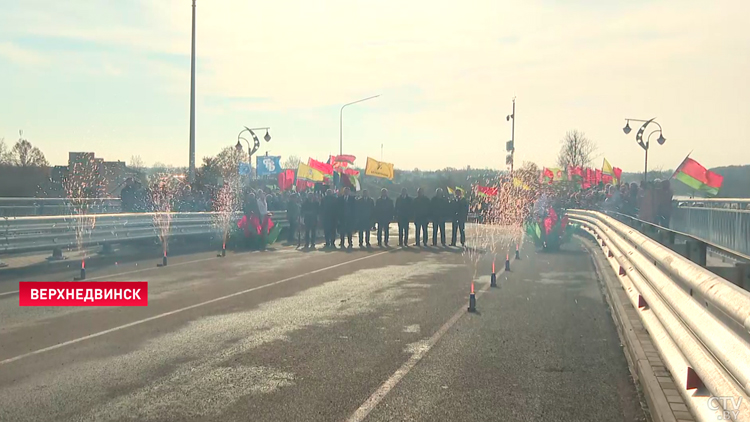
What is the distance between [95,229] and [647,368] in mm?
15948

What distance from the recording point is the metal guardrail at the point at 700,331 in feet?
11.8

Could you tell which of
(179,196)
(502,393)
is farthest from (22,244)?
(502,393)

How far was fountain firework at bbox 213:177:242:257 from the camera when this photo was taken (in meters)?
23.1

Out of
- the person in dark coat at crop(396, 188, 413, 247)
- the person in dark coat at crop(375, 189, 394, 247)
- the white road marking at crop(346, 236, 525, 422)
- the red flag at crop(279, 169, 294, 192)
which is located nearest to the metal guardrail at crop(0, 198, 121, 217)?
the person in dark coat at crop(375, 189, 394, 247)

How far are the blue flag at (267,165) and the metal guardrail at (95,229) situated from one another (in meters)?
28.5

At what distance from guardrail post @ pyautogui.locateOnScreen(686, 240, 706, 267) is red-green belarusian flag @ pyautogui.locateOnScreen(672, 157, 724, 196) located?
17.0 metres

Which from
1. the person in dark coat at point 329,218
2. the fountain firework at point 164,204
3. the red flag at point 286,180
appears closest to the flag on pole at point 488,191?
the red flag at point 286,180

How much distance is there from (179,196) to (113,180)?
586 inches

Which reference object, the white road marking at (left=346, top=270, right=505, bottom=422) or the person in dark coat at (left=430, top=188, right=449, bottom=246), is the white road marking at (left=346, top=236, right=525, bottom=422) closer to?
the white road marking at (left=346, top=270, right=505, bottom=422)

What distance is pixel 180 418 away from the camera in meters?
5.42

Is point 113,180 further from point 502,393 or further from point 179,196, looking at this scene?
point 502,393

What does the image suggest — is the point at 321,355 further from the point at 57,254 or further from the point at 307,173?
the point at 307,173

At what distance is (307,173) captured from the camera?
39312 millimetres

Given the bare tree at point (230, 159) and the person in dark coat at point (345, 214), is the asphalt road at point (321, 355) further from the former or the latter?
the bare tree at point (230, 159)
